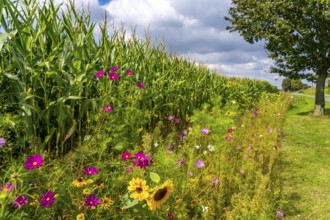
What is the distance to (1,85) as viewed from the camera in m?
2.72

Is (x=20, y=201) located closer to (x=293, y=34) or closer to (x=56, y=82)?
(x=56, y=82)

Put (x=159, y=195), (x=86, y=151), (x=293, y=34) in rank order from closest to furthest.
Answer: (x=159, y=195), (x=86, y=151), (x=293, y=34)

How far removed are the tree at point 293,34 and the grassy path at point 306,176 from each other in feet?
20.1

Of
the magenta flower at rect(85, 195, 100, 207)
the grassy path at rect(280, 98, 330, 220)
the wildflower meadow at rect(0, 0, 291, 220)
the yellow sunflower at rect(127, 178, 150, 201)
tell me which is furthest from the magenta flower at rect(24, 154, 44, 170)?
the grassy path at rect(280, 98, 330, 220)

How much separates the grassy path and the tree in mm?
6117

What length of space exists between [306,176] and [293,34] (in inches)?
398

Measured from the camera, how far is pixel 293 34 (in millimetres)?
13078

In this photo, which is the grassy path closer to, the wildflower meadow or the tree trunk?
the wildflower meadow

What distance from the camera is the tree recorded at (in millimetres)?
12305

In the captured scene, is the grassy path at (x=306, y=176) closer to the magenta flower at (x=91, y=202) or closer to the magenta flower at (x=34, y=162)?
the magenta flower at (x=91, y=202)

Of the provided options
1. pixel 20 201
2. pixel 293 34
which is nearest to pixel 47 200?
pixel 20 201

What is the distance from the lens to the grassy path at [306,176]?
3.43 m

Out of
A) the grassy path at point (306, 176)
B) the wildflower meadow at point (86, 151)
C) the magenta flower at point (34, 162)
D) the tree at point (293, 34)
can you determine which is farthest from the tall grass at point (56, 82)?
the tree at point (293, 34)

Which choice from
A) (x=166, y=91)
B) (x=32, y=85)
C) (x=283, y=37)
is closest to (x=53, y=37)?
(x=32, y=85)
